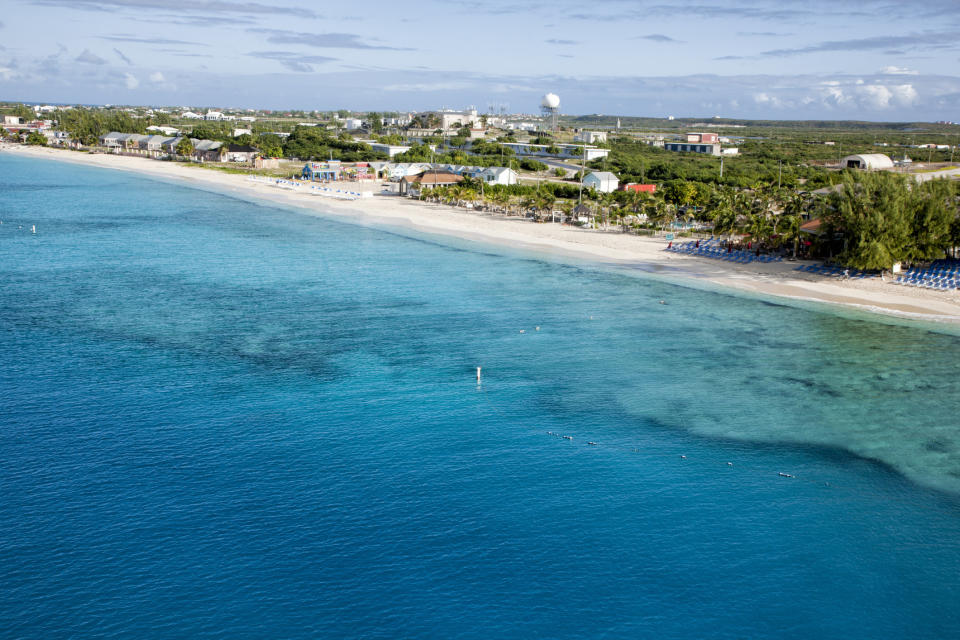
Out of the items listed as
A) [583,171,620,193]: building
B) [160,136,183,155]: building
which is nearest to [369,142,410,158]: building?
[160,136,183,155]: building

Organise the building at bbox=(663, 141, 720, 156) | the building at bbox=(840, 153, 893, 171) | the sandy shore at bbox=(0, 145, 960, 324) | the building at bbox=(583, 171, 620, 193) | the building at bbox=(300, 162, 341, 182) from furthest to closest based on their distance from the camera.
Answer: the building at bbox=(663, 141, 720, 156)
the building at bbox=(300, 162, 341, 182)
the building at bbox=(840, 153, 893, 171)
the building at bbox=(583, 171, 620, 193)
the sandy shore at bbox=(0, 145, 960, 324)

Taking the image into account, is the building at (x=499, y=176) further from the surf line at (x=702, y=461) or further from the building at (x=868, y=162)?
the surf line at (x=702, y=461)

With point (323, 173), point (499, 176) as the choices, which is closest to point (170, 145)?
point (323, 173)

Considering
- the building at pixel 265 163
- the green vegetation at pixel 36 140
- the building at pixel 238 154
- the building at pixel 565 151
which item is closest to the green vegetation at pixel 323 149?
the building at pixel 265 163

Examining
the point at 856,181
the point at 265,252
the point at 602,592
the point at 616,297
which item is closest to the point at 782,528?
the point at 602,592

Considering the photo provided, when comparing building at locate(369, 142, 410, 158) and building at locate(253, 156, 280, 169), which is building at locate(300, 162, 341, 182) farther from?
building at locate(369, 142, 410, 158)

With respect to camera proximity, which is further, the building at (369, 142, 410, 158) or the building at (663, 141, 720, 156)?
the building at (663, 141, 720, 156)
